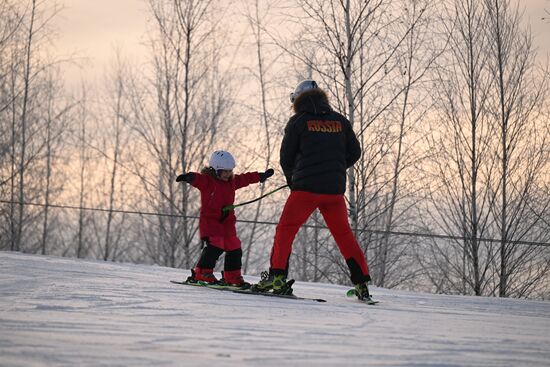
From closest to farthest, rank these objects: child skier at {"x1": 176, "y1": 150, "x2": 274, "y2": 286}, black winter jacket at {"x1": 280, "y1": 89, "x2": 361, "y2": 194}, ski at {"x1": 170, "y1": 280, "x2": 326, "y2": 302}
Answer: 1. black winter jacket at {"x1": 280, "y1": 89, "x2": 361, "y2": 194}
2. ski at {"x1": 170, "y1": 280, "x2": 326, "y2": 302}
3. child skier at {"x1": 176, "y1": 150, "x2": 274, "y2": 286}

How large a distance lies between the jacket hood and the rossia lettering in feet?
0.28

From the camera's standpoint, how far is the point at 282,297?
19.9 ft

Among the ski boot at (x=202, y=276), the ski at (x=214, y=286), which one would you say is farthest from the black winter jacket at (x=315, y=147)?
the ski boot at (x=202, y=276)

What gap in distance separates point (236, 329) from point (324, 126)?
2393 mm

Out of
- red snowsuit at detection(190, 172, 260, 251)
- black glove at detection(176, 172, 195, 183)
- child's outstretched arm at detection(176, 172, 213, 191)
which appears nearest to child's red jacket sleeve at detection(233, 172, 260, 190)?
red snowsuit at detection(190, 172, 260, 251)

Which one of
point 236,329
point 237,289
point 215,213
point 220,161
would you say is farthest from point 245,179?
point 236,329

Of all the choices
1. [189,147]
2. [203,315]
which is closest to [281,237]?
[203,315]

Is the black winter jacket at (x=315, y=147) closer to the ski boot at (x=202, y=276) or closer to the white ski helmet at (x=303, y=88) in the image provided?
the white ski helmet at (x=303, y=88)

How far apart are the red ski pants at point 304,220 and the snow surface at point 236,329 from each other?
1.18ft

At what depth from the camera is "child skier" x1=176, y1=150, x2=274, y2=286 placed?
7.10 meters

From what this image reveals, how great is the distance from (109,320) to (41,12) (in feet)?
48.8

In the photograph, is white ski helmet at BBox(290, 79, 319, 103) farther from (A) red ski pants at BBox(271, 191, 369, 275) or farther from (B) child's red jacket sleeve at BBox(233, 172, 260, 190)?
(B) child's red jacket sleeve at BBox(233, 172, 260, 190)

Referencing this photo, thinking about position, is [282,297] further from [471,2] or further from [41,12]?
[41,12]

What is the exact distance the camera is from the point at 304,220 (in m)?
6.05
